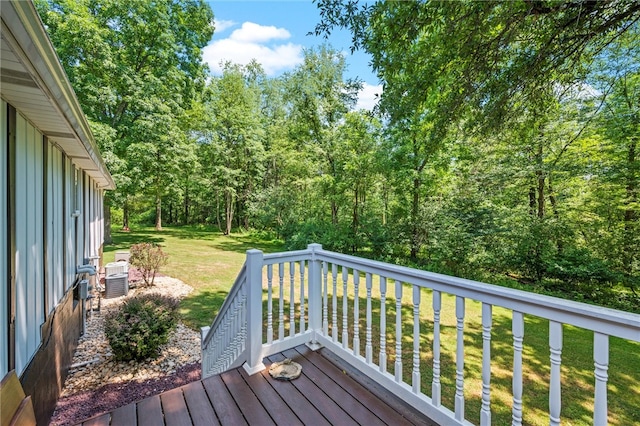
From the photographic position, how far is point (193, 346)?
15.4 ft

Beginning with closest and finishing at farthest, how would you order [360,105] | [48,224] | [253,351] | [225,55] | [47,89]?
[47,89], [253,351], [48,224], [360,105], [225,55]

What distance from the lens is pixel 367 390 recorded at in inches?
91.9

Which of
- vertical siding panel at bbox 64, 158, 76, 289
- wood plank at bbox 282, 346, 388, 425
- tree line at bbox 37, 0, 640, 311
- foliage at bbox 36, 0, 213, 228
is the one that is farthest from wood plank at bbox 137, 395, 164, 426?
foliage at bbox 36, 0, 213, 228

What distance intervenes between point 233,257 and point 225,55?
1342 centimetres

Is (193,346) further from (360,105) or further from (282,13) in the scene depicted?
(360,105)

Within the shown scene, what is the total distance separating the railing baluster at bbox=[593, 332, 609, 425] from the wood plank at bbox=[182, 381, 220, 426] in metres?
2.13

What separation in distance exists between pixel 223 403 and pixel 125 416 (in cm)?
66

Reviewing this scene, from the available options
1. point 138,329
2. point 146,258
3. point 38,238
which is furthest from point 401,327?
point 146,258

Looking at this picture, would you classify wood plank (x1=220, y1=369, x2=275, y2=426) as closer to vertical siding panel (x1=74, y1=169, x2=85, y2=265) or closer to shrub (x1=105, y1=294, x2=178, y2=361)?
shrub (x1=105, y1=294, x2=178, y2=361)

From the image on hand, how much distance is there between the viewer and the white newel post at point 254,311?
256cm

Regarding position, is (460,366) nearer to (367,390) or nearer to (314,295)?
(367,390)

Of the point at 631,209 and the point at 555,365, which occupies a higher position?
the point at 631,209

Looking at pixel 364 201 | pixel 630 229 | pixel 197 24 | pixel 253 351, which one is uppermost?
pixel 197 24

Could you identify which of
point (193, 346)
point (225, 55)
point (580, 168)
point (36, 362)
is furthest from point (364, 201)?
point (225, 55)
